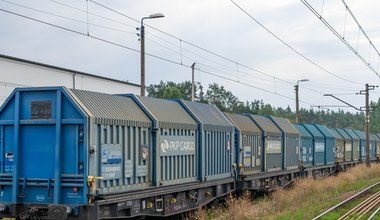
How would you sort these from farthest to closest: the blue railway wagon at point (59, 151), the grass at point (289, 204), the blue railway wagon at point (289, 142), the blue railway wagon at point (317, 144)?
1. the blue railway wagon at point (317, 144)
2. the blue railway wagon at point (289, 142)
3. the grass at point (289, 204)
4. the blue railway wagon at point (59, 151)

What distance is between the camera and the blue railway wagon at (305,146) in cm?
2735

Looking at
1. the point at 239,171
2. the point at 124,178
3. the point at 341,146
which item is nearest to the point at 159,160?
the point at 124,178

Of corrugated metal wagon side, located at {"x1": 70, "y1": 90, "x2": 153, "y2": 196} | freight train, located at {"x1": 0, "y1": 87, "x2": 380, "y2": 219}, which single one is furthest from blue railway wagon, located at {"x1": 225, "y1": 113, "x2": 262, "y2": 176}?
corrugated metal wagon side, located at {"x1": 70, "y1": 90, "x2": 153, "y2": 196}

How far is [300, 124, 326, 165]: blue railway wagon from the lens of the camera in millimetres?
29917

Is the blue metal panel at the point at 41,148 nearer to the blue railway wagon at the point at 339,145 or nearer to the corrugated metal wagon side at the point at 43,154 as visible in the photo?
the corrugated metal wagon side at the point at 43,154

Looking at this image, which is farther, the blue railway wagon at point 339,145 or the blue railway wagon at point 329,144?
the blue railway wagon at point 339,145

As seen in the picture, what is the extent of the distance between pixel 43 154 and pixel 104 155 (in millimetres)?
1269

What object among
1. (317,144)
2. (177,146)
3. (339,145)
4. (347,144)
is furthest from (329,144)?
(177,146)

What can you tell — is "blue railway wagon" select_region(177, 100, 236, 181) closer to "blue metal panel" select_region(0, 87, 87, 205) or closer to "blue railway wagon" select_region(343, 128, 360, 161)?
"blue metal panel" select_region(0, 87, 87, 205)

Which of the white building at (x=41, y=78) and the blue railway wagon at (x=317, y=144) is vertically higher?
the white building at (x=41, y=78)

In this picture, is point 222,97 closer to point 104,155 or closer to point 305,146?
point 305,146

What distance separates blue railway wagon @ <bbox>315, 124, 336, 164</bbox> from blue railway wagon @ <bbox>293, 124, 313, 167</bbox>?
344cm

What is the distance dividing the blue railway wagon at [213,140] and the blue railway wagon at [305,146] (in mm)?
10099

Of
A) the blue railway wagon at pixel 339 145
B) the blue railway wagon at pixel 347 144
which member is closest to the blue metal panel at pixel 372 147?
the blue railway wagon at pixel 347 144
